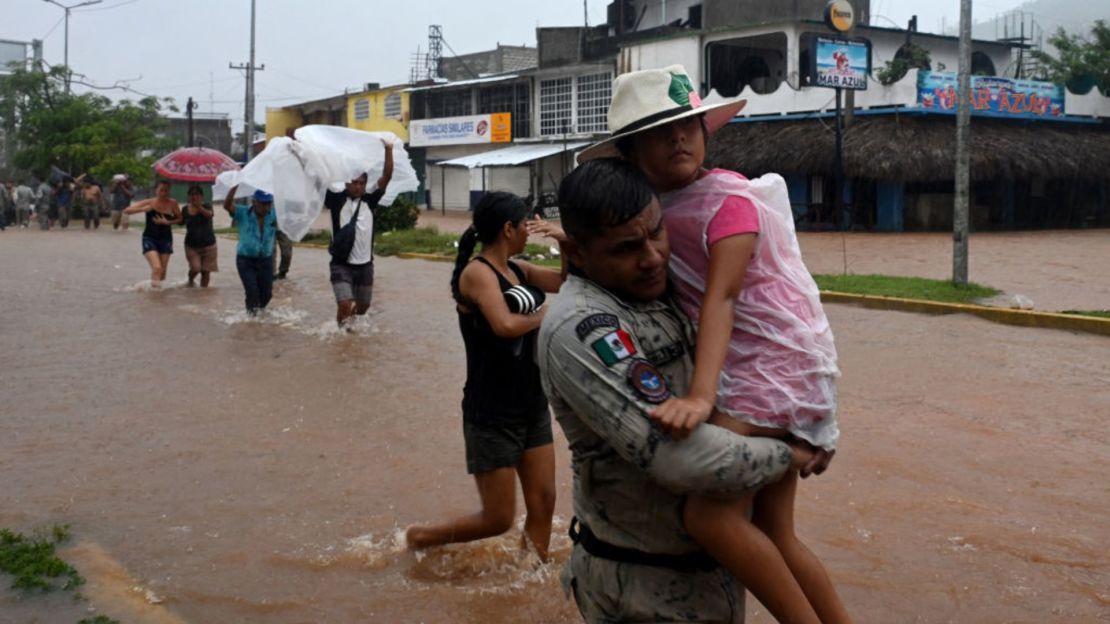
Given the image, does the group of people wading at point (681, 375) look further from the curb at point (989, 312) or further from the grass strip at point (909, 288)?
the grass strip at point (909, 288)

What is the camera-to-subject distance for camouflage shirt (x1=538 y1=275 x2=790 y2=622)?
215 centimetres

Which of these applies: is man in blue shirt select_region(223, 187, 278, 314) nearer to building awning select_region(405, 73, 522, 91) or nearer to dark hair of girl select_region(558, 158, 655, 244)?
dark hair of girl select_region(558, 158, 655, 244)

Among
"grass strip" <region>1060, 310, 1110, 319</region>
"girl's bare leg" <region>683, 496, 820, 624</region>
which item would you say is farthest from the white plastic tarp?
"girl's bare leg" <region>683, 496, 820, 624</region>

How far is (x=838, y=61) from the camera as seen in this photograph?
936 inches

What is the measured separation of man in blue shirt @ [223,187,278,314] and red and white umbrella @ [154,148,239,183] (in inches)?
330

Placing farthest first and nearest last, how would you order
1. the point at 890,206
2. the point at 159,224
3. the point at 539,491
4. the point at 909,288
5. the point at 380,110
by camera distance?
1. the point at 380,110
2. the point at 890,206
3. the point at 159,224
4. the point at 909,288
5. the point at 539,491

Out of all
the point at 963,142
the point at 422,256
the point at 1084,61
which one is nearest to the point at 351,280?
the point at 963,142

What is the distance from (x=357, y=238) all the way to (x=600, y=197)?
877cm

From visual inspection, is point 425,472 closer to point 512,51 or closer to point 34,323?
point 34,323

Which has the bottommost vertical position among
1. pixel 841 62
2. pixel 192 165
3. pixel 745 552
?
pixel 745 552

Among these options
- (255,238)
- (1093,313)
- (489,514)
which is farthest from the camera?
(255,238)

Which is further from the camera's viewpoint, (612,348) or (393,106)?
(393,106)

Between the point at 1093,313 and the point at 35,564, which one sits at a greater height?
the point at 1093,313

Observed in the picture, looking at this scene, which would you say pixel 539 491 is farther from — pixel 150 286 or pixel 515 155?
pixel 515 155
